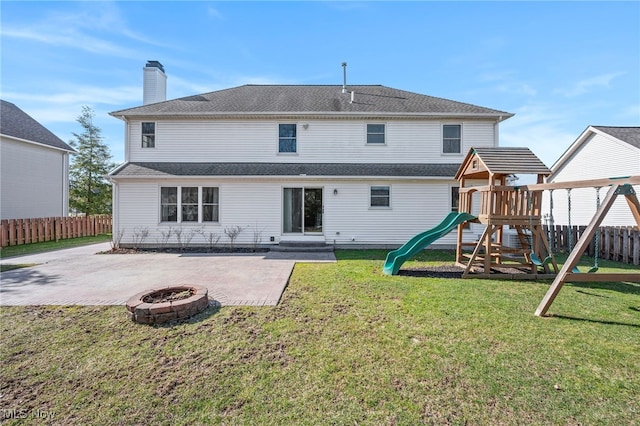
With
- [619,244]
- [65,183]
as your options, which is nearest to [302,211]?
[619,244]

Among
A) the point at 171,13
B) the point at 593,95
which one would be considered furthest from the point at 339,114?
the point at 593,95

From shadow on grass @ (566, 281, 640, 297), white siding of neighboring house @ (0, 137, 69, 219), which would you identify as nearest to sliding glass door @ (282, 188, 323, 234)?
shadow on grass @ (566, 281, 640, 297)

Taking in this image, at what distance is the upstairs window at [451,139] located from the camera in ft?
40.2

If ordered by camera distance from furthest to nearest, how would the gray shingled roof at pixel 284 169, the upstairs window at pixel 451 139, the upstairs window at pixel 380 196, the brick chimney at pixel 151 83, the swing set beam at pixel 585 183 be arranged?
1. the brick chimney at pixel 151 83
2. the upstairs window at pixel 451 139
3. the upstairs window at pixel 380 196
4. the gray shingled roof at pixel 284 169
5. the swing set beam at pixel 585 183

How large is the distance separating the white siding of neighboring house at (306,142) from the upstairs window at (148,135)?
0.17m

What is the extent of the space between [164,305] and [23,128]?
21.1 meters

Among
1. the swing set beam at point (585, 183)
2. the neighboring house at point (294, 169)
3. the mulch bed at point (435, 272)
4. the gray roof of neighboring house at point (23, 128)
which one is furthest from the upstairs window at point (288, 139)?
the gray roof of neighboring house at point (23, 128)

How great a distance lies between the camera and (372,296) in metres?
5.30

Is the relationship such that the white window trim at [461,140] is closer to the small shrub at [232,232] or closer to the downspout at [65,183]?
the small shrub at [232,232]

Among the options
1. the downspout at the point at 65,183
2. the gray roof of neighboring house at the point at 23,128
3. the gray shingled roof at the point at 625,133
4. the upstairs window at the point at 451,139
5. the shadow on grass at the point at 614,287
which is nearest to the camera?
the shadow on grass at the point at 614,287

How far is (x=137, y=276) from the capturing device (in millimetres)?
6848

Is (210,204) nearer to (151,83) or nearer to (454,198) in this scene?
(151,83)

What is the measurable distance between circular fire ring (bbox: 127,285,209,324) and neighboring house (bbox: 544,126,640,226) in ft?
58.0

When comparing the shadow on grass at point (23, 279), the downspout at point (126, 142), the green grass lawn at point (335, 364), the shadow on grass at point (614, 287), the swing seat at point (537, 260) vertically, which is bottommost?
the green grass lawn at point (335, 364)
